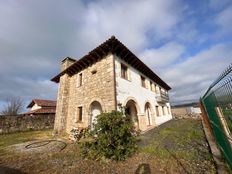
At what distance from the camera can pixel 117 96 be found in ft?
25.6

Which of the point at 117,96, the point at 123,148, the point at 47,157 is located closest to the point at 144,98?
the point at 117,96

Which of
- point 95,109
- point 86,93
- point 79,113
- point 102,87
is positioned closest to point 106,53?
point 102,87

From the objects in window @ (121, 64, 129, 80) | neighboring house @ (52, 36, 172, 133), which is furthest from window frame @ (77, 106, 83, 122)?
window @ (121, 64, 129, 80)

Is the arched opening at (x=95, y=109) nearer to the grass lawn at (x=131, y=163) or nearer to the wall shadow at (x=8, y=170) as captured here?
the grass lawn at (x=131, y=163)

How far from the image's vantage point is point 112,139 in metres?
4.88

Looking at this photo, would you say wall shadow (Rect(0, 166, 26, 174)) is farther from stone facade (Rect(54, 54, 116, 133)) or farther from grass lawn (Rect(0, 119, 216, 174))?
stone facade (Rect(54, 54, 116, 133))

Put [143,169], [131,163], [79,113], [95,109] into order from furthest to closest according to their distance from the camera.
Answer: [79,113] < [95,109] < [131,163] < [143,169]

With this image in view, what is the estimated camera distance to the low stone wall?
44.5ft

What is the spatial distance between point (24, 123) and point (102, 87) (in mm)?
13029

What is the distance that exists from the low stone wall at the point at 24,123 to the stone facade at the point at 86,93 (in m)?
7.32

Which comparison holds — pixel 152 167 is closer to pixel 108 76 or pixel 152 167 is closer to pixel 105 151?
pixel 105 151

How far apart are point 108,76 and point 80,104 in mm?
3706

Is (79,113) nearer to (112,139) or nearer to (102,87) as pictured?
(102,87)

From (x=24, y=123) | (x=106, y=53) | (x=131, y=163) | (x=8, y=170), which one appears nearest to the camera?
(x=8, y=170)
